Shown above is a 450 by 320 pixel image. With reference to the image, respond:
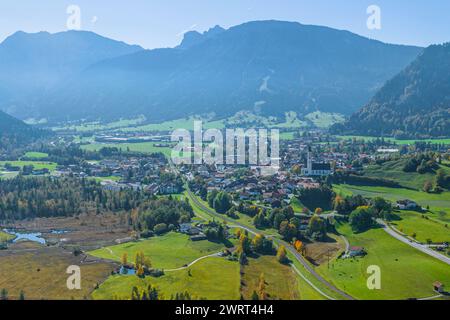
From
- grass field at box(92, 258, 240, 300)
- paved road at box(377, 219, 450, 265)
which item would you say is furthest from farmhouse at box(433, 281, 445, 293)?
grass field at box(92, 258, 240, 300)

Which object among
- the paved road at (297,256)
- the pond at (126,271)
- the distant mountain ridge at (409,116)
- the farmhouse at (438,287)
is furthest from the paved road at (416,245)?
the distant mountain ridge at (409,116)

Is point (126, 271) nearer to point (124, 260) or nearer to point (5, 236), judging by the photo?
point (124, 260)

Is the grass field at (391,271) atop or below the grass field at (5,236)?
atop

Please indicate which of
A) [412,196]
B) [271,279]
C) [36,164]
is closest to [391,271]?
[271,279]

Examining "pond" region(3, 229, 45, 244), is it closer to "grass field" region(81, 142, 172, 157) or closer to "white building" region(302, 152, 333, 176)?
"white building" region(302, 152, 333, 176)

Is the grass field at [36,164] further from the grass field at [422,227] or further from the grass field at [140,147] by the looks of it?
the grass field at [422,227]
